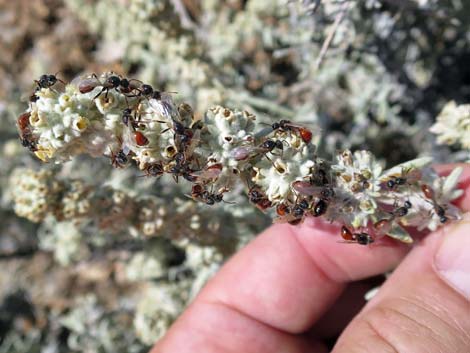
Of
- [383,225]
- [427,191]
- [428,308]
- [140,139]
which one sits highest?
[140,139]

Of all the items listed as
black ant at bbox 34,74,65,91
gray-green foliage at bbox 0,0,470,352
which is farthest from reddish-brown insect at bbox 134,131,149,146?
gray-green foliage at bbox 0,0,470,352

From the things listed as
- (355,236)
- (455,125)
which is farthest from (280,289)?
(455,125)

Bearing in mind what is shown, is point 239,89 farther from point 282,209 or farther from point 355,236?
point 282,209

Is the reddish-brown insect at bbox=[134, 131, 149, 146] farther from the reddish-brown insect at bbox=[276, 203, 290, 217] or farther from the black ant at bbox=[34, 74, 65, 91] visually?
the reddish-brown insect at bbox=[276, 203, 290, 217]

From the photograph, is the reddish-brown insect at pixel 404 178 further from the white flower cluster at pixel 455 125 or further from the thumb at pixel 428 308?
the white flower cluster at pixel 455 125

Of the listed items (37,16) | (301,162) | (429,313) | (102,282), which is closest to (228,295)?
(429,313)

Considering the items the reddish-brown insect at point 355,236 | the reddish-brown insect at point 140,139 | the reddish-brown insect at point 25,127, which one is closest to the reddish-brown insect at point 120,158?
the reddish-brown insect at point 140,139
